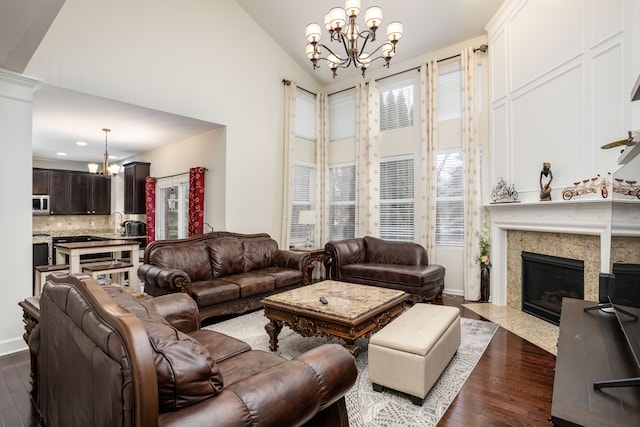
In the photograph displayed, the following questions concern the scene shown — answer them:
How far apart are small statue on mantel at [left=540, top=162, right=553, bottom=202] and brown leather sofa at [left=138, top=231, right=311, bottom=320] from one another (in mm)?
3179

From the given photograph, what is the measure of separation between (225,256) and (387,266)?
2.48m

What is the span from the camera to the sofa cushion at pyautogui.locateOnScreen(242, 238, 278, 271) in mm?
4746

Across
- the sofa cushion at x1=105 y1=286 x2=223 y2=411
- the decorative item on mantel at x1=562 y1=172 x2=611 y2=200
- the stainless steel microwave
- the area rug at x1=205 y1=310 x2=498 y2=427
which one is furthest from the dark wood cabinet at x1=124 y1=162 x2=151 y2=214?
the decorative item on mantel at x1=562 y1=172 x2=611 y2=200

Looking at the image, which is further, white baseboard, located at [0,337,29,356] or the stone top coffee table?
white baseboard, located at [0,337,29,356]

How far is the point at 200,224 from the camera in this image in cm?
531

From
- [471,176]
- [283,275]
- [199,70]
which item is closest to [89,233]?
[199,70]

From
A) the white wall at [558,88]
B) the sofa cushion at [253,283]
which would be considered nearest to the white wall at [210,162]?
the sofa cushion at [253,283]

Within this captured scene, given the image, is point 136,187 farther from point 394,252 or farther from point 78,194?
point 394,252

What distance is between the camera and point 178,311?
2.27 metres

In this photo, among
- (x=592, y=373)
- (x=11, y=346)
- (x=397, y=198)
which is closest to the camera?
(x=592, y=373)

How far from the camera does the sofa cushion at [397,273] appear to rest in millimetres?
4418

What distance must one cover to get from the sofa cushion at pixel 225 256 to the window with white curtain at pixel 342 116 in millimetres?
3308

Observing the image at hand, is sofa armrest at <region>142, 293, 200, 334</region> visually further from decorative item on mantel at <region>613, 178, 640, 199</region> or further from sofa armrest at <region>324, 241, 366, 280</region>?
sofa armrest at <region>324, 241, 366, 280</region>

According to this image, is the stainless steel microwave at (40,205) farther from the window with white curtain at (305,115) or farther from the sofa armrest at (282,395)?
the sofa armrest at (282,395)
